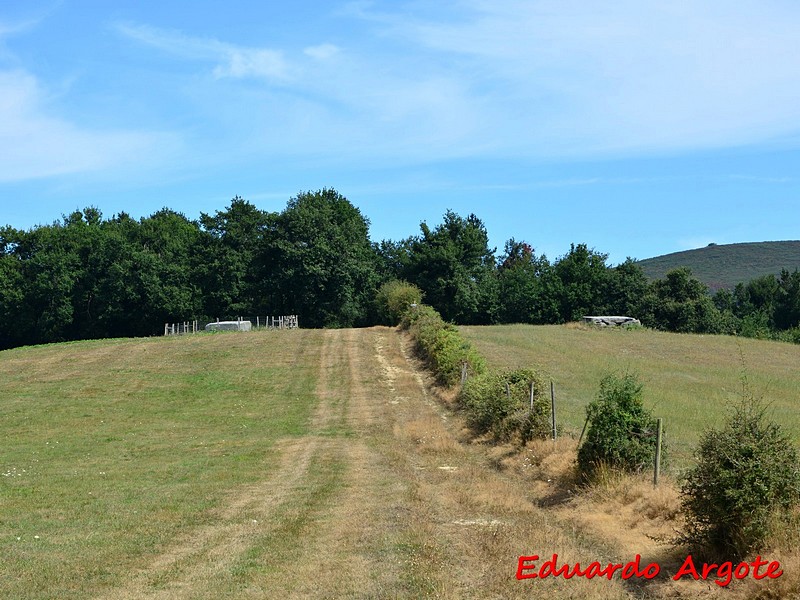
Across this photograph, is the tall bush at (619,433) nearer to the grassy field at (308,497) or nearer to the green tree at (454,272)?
the grassy field at (308,497)

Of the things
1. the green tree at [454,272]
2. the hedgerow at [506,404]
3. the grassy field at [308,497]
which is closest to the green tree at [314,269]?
the green tree at [454,272]

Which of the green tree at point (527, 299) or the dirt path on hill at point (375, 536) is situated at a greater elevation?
the green tree at point (527, 299)

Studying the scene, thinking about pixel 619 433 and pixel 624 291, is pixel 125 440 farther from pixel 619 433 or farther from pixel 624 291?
pixel 624 291

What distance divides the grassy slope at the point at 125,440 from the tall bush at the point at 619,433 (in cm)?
705

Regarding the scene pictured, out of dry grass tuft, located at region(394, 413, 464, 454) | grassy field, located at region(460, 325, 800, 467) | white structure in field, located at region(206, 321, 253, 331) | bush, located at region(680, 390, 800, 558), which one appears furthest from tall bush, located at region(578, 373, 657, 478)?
white structure in field, located at region(206, 321, 253, 331)

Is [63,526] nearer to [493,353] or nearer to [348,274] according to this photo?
[493,353]

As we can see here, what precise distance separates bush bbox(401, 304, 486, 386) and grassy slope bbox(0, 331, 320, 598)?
6442 millimetres

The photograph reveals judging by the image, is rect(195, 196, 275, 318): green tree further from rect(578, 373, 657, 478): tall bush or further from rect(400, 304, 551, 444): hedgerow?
rect(578, 373, 657, 478): tall bush

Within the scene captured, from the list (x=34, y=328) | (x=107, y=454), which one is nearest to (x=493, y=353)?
(x=107, y=454)

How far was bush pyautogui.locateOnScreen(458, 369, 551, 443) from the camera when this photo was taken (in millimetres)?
18484

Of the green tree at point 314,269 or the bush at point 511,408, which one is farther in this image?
the green tree at point 314,269

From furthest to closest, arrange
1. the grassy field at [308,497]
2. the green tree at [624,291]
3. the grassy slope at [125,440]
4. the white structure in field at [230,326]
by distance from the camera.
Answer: the green tree at [624,291] < the white structure in field at [230,326] < the grassy slope at [125,440] < the grassy field at [308,497]

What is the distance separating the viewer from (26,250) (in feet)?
297

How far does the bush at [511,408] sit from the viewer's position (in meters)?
18.5
